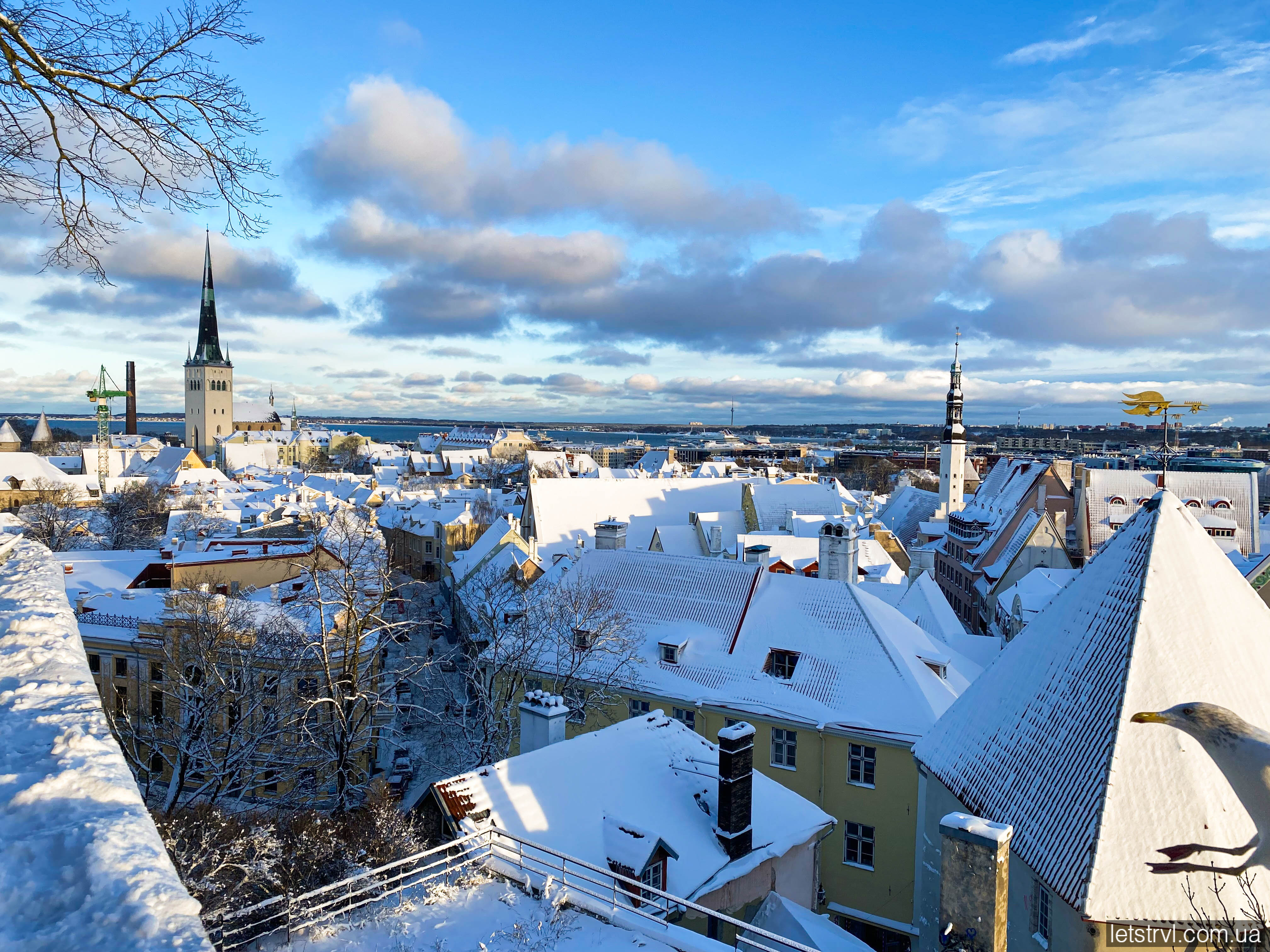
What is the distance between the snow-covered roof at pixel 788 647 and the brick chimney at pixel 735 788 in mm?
6684

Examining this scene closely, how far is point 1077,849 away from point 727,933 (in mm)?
5779

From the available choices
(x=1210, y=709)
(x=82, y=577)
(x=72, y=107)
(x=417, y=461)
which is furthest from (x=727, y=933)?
(x=417, y=461)

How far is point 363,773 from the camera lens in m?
23.5

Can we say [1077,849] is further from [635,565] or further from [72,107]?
[635,565]

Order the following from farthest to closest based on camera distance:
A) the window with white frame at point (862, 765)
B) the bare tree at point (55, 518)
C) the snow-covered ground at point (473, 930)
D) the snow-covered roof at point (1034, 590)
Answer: the bare tree at point (55, 518) < the snow-covered roof at point (1034, 590) < the window with white frame at point (862, 765) < the snow-covered ground at point (473, 930)

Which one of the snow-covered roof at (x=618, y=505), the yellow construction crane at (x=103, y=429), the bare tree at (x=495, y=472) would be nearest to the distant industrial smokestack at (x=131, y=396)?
the yellow construction crane at (x=103, y=429)

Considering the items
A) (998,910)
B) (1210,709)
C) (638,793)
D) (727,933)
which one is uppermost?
(1210,709)

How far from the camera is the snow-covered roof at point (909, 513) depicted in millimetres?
61781

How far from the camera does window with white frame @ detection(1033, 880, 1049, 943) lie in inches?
366

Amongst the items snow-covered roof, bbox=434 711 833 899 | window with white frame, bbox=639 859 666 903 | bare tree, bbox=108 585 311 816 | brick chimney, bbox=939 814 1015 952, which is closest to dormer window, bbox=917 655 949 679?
snow-covered roof, bbox=434 711 833 899

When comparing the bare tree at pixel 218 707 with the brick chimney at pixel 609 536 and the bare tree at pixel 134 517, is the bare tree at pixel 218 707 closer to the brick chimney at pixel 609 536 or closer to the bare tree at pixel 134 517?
the brick chimney at pixel 609 536

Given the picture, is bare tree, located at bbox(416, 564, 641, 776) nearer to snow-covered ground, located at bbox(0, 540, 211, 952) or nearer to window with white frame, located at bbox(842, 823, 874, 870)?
window with white frame, located at bbox(842, 823, 874, 870)

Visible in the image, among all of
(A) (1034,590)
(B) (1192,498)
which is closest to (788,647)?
(A) (1034,590)

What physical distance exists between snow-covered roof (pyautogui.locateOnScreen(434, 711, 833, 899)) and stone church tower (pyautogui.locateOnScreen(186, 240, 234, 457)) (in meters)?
158
